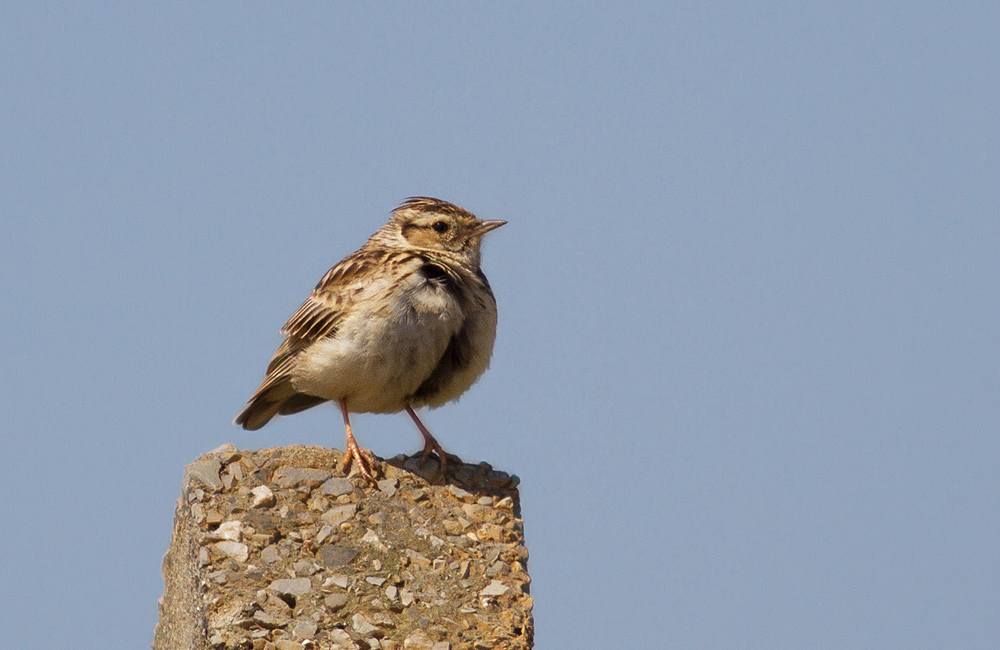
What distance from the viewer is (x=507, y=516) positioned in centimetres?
957

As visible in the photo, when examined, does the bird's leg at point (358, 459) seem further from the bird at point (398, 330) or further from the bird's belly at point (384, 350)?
the bird's belly at point (384, 350)

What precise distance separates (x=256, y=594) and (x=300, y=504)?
87cm

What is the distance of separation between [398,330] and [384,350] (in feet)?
0.57

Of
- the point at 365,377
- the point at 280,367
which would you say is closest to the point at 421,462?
the point at 365,377

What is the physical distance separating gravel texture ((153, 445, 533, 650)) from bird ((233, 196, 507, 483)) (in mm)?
439

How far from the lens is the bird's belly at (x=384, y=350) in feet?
33.7

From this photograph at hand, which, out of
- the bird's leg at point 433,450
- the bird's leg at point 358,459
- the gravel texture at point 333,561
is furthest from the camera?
the bird's leg at point 433,450

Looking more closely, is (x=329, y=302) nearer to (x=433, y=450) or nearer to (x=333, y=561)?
(x=433, y=450)

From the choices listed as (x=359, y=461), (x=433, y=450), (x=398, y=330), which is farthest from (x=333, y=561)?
(x=398, y=330)

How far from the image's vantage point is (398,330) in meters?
10.3

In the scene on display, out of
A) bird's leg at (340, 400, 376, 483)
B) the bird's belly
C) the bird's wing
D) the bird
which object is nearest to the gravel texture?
bird's leg at (340, 400, 376, 483)

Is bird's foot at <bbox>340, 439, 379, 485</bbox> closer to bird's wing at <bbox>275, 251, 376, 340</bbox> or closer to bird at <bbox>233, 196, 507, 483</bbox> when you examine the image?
bird at <bbox>233, 196, 507, 483</bbox>

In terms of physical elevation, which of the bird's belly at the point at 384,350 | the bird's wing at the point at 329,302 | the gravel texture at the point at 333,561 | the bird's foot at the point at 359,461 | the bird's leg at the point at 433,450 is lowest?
the gravel texture at the point at 333,561

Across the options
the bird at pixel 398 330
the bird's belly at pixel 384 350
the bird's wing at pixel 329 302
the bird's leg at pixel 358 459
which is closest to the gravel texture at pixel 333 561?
the bird's leg at pixel 358 459
